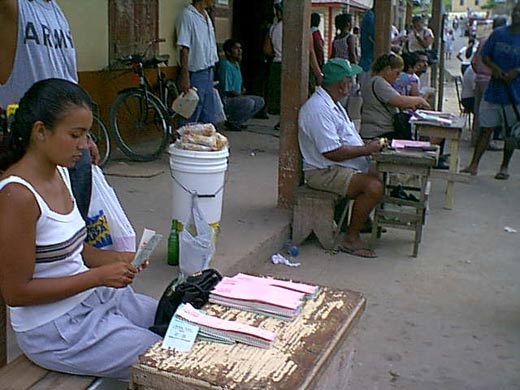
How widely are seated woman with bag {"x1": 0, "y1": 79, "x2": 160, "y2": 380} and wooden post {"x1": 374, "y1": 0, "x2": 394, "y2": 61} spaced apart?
23.1ft

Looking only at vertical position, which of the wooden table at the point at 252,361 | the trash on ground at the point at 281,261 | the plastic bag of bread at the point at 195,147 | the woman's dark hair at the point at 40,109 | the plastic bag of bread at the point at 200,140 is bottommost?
the trash on ground at the point at 281,261

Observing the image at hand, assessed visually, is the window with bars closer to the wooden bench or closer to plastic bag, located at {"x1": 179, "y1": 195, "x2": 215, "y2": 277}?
plastic bag, located at {"x1": 179, "y1": 195, "x2": 215, "y2": 277}

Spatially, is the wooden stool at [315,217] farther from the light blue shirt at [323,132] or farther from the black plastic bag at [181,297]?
the black plastic bag at [181,297]

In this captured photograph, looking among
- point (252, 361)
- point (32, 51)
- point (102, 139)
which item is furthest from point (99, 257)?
point (102, 139)

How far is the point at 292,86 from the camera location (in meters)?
5.64

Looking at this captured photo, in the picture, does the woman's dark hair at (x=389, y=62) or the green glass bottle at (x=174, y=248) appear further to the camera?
the woman's dark hair at (x=389, y=62)

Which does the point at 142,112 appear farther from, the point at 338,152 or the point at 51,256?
the point at 51,256

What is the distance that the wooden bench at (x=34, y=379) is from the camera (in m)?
2.21

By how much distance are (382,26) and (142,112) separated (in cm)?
353

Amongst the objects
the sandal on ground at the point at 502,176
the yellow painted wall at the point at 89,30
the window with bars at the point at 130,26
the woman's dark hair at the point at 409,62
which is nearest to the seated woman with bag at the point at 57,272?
the yellow painted wall at the point at 89,30

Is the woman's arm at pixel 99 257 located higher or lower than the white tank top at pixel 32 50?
lower

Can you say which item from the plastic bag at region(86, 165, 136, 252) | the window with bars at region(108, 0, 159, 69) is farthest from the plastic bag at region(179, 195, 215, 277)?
the window with bars at region(108, 0, 159, 69)

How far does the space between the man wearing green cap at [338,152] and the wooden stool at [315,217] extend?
0.08 m

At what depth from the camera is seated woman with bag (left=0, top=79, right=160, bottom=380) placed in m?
2.13
